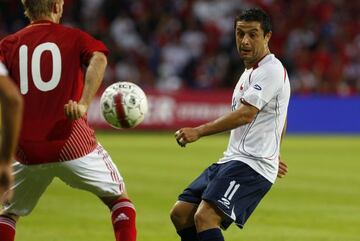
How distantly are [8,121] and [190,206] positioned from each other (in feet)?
7.94

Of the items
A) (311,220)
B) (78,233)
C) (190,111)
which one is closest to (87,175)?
(78,233)

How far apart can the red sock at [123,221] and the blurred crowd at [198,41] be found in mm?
17667

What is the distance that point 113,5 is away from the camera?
25.7 metres

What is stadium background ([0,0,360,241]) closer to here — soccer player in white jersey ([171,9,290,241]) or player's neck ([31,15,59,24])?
soccer player in white jersey ([171,9,290,241])

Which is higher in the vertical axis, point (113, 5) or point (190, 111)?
point (113, 5)

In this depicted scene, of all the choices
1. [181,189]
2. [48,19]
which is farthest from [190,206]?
[181,189]

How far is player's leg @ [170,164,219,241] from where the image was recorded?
21.3ft

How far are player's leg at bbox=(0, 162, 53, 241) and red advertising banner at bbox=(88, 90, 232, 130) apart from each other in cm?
1691

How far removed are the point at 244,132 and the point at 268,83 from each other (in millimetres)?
392

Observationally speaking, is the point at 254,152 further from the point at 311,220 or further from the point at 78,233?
the point at 311,220

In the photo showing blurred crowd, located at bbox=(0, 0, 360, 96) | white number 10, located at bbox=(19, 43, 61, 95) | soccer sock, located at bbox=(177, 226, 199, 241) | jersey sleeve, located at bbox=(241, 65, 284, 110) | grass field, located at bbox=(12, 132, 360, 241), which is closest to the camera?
white number 10, located at bbox=(19, 43, 61, 95)

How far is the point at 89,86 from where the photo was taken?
598cm

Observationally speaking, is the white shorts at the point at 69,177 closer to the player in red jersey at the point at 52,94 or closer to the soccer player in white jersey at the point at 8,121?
the player in red jersey at the point at 52,94

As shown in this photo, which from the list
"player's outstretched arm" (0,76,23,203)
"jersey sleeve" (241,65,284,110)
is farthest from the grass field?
"player's outstretched arm" (0,76,23,203)
